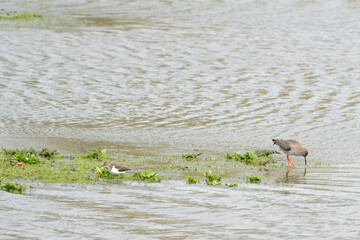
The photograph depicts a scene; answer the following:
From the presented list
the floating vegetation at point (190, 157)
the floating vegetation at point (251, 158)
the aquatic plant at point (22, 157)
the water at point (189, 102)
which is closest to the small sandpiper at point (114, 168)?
the water at point (189, 102)

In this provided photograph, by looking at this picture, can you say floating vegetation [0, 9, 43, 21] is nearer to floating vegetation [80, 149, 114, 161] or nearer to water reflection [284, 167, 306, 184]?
floating vegetation [80, 149, 114, 161]

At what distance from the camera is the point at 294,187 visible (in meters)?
13.3

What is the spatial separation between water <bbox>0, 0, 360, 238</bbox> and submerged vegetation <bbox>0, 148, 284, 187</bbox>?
0.51 metres

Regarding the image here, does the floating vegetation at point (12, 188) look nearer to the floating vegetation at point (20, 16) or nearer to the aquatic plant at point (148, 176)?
the aquatic plant at point (148, 176)

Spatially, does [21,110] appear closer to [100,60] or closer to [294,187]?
[100,60]

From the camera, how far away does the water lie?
11.6m

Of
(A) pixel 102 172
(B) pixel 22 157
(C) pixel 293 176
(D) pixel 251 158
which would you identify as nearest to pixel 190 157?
(D) pixel 251 158

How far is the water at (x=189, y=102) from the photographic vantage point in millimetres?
11562

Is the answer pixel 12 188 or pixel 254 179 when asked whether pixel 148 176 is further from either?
pixel 12 188

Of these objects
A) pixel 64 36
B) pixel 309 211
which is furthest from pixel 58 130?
pixel 64 36

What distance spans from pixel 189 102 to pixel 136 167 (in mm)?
8089

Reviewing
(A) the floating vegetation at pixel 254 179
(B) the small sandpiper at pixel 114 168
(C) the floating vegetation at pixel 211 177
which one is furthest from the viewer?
(A) the floating vegetation at pixel 254 179

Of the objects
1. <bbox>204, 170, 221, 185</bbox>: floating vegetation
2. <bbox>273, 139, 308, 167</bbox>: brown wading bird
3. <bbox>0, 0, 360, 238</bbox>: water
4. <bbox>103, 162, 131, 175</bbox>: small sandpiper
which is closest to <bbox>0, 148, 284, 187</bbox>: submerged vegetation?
<bbox>204, 170, 221, 185</bbox>: floating vegetation

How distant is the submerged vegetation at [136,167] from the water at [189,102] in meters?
0.51
